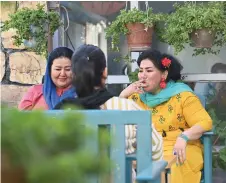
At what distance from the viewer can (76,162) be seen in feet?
2.47

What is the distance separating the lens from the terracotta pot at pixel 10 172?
808mm

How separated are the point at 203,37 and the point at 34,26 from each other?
1135 millimetres

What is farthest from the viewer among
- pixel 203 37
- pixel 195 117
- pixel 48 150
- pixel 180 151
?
pixel 203 37

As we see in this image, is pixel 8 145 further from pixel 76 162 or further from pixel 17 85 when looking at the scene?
pixel 17 85

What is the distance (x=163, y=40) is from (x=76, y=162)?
3.41m

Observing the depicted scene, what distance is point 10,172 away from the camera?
820mm

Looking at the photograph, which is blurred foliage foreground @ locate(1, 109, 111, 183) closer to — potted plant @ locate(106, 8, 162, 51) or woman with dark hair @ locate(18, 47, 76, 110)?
woman with dark hair @ locate(18, 47, 76, 110)

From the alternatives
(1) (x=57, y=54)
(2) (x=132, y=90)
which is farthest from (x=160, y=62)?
(1) (x=57, y=54)

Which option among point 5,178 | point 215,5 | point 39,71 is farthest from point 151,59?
point 5,178

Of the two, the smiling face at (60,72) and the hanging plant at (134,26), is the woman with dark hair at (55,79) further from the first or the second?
the hanging plant at (134,26)

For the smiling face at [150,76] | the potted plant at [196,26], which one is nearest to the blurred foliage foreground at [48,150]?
the smiling face at [150,76]

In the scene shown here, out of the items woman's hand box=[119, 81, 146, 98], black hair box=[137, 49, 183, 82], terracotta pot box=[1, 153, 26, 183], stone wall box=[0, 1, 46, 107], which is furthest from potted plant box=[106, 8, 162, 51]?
terracotta pot box=[1, 153, 26, 183]

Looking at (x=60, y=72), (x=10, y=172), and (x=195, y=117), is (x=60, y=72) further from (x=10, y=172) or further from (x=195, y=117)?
(x=10, y=172)

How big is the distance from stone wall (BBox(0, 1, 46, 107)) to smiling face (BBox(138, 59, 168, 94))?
0.78m
